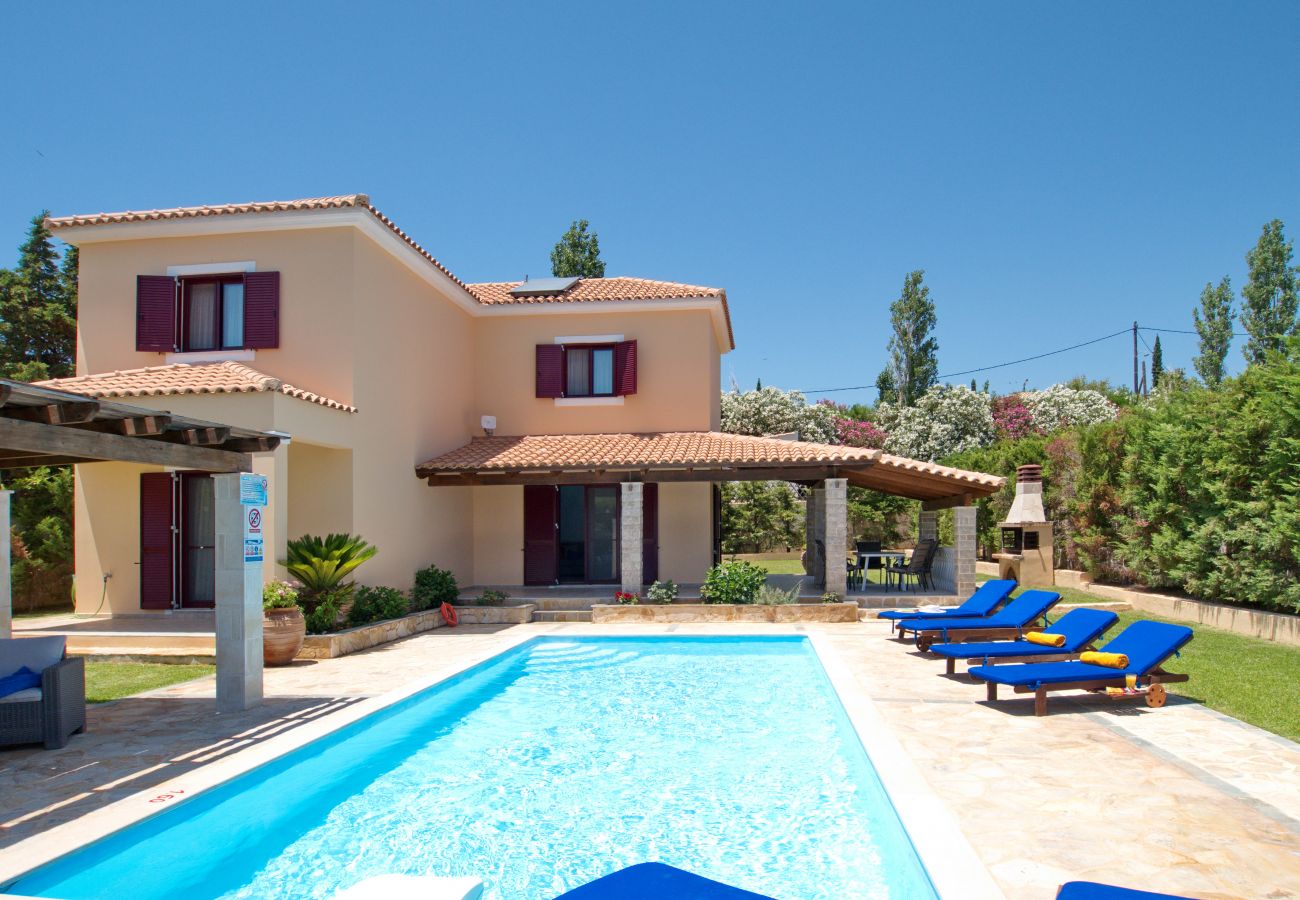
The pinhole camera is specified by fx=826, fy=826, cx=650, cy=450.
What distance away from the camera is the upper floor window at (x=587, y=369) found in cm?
1972

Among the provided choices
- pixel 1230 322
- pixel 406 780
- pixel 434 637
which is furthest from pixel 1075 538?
pixel 1230 322

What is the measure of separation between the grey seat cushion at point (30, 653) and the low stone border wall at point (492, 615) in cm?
888

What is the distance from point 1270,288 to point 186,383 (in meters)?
49.8

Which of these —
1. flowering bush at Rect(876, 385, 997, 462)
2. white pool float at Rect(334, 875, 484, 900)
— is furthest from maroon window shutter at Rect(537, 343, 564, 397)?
flowering bush at Rect(876, 385, 997, 462)

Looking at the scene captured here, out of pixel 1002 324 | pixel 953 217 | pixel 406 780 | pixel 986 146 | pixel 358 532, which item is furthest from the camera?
pixel 1002 324

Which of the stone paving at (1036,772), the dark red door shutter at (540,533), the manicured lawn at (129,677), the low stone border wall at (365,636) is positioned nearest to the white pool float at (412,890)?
the stone paving at (1036,772)

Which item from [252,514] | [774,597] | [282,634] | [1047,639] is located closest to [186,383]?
[282,634]

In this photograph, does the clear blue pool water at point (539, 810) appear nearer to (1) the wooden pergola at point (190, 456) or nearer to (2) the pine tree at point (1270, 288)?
(1) the wooden pergola at point (190, 456)

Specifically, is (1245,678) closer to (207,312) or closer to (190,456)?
(190,456)

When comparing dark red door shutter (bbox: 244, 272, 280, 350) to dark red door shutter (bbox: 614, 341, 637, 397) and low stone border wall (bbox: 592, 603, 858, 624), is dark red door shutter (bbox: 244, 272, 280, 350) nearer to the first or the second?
dark red door shutter (bbox: 614, 341, 637, 397)

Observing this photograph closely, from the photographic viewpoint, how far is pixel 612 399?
1997 centimetres

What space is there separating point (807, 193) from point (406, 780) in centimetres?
2229

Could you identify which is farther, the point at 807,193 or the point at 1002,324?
the point at 1002,324

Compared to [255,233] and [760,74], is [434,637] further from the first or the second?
[760,74]
